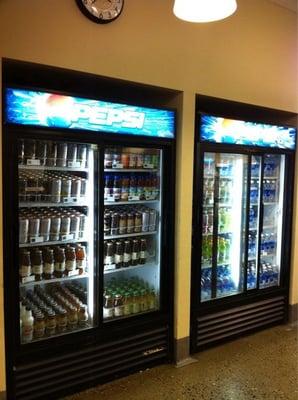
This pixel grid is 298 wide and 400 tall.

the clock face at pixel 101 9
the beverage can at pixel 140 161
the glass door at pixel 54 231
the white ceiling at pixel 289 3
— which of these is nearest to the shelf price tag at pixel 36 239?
the glass door at pixel 54 231

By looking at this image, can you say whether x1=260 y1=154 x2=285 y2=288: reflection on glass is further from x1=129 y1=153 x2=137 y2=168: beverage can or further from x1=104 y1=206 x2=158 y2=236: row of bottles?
x1=129 y1=153 x2=137 y2=168: beverage can

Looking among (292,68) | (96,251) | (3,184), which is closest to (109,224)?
(96,251)

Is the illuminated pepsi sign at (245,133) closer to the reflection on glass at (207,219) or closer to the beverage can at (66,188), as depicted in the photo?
the reflection on glass at (207,219)

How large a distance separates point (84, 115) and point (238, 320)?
2.52m

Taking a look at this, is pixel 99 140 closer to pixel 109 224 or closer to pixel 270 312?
pixel 109 224

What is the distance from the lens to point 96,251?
2822 mm

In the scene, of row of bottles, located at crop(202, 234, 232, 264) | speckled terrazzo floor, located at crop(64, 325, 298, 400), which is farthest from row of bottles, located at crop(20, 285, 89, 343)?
row of bottles, located at crop(202, 234, 232, 264)

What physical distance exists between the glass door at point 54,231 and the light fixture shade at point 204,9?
1.30 m

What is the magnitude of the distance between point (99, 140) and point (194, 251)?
134 cm

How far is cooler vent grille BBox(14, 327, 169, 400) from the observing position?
2538 millimetres

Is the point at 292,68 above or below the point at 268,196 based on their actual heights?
above

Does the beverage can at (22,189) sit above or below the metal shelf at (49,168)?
below

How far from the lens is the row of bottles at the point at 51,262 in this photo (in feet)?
8.67

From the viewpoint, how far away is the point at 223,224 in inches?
151
